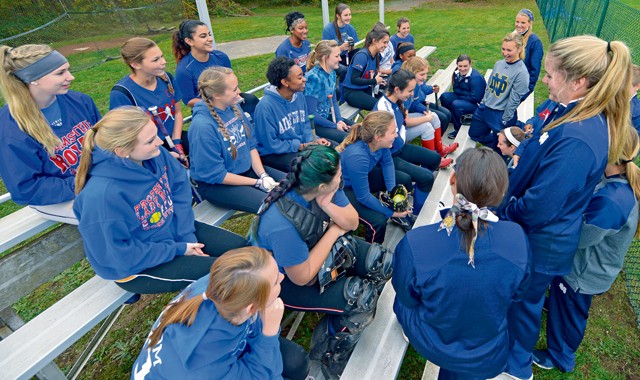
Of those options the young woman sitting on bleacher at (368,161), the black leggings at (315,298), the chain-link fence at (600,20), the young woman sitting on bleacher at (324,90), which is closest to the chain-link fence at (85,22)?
the young woman sitting on bleacher at (324,90)

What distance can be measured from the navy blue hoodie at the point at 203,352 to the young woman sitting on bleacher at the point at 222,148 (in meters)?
1.48

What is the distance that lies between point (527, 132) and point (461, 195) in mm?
2788

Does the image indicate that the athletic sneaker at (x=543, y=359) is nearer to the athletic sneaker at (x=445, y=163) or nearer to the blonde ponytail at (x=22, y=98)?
the athletic sneaker at (x=445, y=163)

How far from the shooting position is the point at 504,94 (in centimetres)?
443

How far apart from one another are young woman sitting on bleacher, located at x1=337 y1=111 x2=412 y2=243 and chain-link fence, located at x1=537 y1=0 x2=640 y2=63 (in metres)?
4.17

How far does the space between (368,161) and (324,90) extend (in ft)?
5.45

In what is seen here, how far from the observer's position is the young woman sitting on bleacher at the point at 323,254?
6.54ft

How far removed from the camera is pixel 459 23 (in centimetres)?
1345

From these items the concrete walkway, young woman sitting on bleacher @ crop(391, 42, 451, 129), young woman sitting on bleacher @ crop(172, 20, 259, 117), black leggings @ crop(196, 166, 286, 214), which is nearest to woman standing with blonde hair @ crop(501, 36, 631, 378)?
black leggings @ crop(196, 166, 286, 214)

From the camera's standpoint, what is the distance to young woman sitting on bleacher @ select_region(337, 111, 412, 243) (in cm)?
305

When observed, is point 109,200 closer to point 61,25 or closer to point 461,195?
point 461,195

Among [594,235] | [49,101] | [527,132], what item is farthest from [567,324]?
[49,101]

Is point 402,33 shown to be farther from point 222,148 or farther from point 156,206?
point 156,206

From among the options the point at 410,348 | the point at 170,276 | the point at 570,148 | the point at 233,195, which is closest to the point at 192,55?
the point at 233,195
